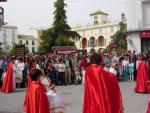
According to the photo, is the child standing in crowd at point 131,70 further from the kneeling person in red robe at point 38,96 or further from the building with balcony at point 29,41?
the building with balcony at point 29,41

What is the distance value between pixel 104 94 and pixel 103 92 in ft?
0.15

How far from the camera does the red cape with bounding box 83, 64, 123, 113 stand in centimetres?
895

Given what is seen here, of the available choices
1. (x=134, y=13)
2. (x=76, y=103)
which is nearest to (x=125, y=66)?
(x=76, y=103)

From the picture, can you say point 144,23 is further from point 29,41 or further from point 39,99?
point 29,41

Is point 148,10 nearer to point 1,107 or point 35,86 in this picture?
point 1,107

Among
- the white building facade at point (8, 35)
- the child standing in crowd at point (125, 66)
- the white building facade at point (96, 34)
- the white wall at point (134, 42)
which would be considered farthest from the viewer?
the white building facade at point (8, 35)

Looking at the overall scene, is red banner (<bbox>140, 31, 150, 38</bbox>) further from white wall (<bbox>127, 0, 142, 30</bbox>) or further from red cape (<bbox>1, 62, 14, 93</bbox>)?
red cape (<bbox>1, 62, 14, 93</bbox>)

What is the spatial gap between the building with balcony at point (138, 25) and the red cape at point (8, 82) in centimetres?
2122

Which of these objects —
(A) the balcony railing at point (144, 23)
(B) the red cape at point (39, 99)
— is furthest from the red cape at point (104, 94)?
(A) the balcony railing at point (144, 23)

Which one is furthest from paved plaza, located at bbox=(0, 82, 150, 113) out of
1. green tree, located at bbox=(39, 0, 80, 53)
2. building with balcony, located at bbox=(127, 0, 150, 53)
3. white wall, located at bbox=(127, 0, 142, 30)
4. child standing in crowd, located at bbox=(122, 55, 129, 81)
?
green tree, located at bbox=(39, 0, 80, 53)

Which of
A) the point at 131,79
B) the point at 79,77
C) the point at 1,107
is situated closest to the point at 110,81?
the point at 1,107

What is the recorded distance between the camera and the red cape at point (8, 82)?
64.6 ft

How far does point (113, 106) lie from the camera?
8.98m

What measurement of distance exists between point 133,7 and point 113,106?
1288 inches
